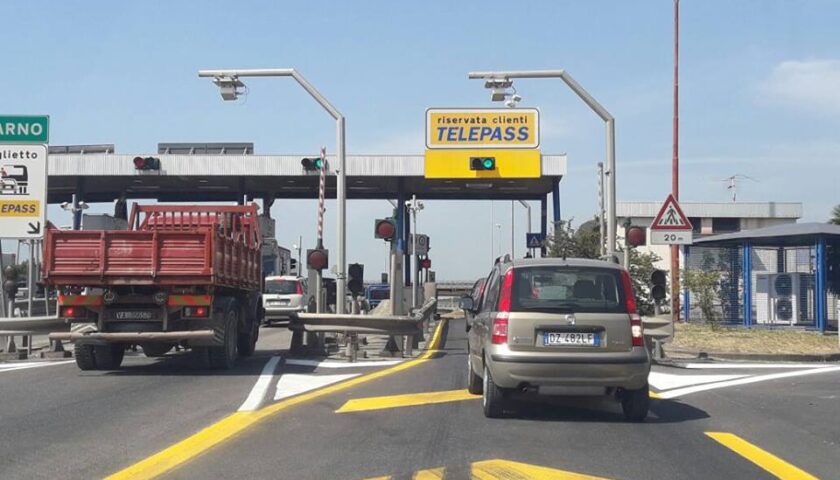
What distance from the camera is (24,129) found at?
18000 mm

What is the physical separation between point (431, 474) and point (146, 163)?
98.2ft

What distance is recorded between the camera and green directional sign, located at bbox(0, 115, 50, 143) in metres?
18.0

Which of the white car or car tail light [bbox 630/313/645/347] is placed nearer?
car tail light [bbox 630/313/645/347]

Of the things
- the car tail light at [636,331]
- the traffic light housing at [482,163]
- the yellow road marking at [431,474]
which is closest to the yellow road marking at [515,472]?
the yellow road marking at [431,474]

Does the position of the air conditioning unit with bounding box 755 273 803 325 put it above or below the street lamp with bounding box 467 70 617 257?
below

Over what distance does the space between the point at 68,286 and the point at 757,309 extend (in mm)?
18305

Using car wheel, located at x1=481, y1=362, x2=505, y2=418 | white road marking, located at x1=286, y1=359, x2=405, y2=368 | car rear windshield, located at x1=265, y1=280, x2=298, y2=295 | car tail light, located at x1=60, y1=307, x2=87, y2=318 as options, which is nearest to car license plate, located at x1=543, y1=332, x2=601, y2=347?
car wheel, located at x1=481, y1=362, x2=505, y2=418

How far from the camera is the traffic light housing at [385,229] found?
17484 millimetres

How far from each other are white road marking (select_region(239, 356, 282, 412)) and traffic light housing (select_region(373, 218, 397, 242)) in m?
3.32

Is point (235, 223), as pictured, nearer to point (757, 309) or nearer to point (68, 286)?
point (68, 286)

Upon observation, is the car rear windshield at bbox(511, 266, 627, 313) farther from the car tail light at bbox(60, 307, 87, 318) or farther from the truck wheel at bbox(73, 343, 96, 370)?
the truck wheel at bbox(73, 343, 96, 370)

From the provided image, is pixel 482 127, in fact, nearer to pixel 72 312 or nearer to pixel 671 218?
pixel 671 218

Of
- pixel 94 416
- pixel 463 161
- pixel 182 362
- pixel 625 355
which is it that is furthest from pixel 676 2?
pixel 94 416

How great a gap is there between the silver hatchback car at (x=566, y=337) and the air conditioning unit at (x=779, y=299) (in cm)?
1669
